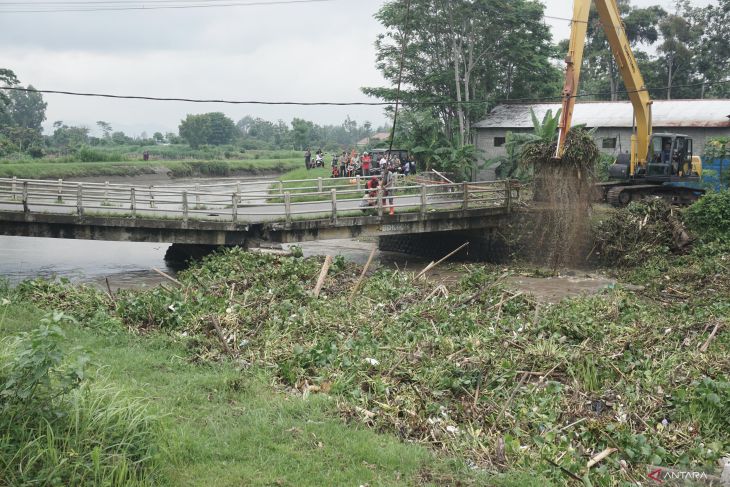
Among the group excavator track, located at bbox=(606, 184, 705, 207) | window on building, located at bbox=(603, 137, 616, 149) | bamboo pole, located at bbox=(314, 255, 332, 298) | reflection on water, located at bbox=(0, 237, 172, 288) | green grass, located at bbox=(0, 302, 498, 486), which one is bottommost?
reflection on water, located at bbox=(0, 237, 172, 288)

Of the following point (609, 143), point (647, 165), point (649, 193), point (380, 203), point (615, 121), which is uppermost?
point (615, 121)

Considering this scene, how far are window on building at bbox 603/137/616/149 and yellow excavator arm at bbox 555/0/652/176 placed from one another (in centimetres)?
757

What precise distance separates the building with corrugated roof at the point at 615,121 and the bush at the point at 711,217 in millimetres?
11179

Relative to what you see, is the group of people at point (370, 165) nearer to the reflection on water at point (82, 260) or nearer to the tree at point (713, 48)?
the reflection on water at point (82, 260)

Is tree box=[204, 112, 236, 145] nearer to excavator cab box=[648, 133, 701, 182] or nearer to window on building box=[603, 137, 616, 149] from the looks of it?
window on building box=[603, 137, 616, 149]

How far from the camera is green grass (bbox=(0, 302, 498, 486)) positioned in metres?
6.97

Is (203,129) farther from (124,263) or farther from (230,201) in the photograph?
(230,201)

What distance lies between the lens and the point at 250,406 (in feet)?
28.8

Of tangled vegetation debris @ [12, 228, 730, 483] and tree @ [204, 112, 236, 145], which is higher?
tree @ [204, 112, 236, 145]

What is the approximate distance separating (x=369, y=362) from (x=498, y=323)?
3.35 meters

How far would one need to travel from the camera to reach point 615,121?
35.2m

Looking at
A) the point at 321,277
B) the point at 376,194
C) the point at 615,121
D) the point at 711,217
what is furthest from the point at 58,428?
the point at 615,121

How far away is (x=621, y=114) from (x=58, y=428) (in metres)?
34.3

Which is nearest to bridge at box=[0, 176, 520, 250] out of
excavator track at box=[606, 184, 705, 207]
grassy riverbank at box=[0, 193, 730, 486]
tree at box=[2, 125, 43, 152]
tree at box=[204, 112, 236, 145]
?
excavator track at box=[606, 184, 705, 207]
